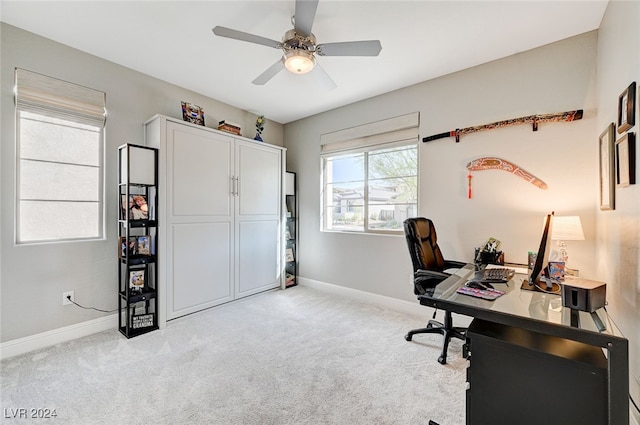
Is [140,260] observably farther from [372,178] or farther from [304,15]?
[372,178]

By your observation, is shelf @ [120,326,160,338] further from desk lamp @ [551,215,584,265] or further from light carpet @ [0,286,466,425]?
desk lamp @ [551,215,584,265]

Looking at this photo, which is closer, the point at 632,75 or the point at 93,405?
the point at 632,75

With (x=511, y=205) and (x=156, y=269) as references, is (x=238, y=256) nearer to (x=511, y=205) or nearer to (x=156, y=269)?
(x=156, y=269)

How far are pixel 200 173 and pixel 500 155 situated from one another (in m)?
3.15

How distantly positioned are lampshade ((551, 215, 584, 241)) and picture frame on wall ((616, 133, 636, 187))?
0.47 metres

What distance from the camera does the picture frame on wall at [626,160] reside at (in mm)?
1394

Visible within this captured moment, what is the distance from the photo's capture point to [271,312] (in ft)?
10.4

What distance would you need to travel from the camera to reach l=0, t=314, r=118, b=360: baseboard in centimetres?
219

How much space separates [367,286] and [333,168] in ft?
5.76

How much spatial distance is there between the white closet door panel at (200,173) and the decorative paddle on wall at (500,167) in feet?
9.04

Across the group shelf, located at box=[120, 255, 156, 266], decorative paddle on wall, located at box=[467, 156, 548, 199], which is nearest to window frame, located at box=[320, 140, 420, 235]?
decorative paddle on wall, located at box=[467, 156, 548, 199]

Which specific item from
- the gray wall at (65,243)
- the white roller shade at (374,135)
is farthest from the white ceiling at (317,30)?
the white roller shade at (374,135)

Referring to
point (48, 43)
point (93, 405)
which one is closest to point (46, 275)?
point (93, 405)

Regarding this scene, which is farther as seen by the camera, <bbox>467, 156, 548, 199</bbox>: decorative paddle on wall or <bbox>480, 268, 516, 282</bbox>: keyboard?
<bbox>467, 156, 548, 199</bbox>: decorative paddle on wall
